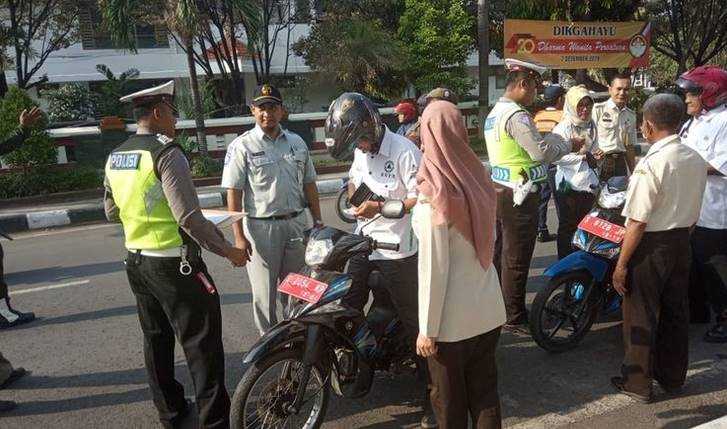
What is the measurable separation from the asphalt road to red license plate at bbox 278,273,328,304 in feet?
2.62

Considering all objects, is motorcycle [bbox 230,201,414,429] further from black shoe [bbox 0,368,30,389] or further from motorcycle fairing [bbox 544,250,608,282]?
black shoe [bbox 0,368,30,389]

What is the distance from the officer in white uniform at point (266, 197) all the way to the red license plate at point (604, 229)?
1.67 meters

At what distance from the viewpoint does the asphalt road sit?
2.93 m

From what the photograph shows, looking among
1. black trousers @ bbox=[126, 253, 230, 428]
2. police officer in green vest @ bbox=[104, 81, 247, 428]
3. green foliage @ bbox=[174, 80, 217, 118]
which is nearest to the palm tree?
green foliage @ bbox=[174, 80, 217, 118]

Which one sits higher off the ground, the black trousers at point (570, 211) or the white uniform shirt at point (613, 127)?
the white uniform shirt at point (613, 127)

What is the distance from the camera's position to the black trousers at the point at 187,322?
2.56 meters

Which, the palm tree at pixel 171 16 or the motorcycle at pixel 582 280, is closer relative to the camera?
the motorcycle at pixel 582 280

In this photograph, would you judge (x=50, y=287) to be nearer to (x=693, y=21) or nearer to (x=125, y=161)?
(x=125, y=161)

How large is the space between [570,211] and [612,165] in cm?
83

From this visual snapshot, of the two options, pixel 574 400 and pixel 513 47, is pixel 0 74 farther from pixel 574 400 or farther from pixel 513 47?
pixel 574 400

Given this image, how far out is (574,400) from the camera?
3.05 m

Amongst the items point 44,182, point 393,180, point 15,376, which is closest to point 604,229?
point 393,180

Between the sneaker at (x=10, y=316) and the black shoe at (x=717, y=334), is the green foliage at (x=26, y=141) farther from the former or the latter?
the black shoe at (x=717, y=334)

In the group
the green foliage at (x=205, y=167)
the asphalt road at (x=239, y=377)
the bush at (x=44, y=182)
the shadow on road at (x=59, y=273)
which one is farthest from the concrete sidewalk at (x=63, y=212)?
the asphalt road at (x=239, y=377)
